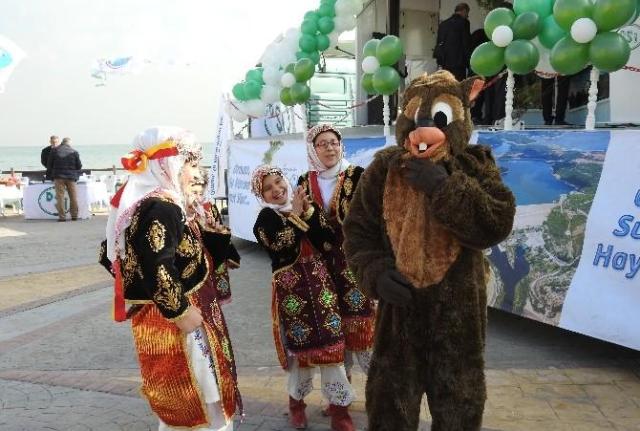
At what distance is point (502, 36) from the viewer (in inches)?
182

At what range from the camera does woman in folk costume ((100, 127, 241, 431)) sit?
7.61 ft

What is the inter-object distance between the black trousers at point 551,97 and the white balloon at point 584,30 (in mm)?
3273

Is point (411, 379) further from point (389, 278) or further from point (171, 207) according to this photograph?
point (171, 207)

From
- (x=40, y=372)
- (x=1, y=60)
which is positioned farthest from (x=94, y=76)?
(x=40, y=372)

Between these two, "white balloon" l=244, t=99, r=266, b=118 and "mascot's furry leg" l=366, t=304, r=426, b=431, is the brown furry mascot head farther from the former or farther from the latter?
"white balloon" l=244, t=99, r=266, b=118

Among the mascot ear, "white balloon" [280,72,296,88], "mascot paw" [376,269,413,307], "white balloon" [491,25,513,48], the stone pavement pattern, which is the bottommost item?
the stone pavement pattern

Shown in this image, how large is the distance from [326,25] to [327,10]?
19cm

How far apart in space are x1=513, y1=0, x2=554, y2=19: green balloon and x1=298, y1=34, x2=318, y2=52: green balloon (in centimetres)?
329

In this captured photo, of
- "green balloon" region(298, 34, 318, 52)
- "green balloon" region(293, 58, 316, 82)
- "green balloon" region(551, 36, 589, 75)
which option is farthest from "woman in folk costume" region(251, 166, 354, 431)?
"green balloon" region(298, 34, 318, 52)

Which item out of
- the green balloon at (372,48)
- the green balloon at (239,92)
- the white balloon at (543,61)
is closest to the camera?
the white balloon at (543,61)

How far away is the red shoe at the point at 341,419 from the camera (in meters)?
3.25

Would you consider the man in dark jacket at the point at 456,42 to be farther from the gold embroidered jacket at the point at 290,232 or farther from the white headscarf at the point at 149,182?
the white headscarf at the point at 149,182

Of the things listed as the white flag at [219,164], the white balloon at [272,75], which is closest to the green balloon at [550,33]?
the white balloon at [272,75]

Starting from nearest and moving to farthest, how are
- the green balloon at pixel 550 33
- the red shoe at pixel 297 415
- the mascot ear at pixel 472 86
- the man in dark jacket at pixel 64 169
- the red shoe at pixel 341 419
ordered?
the mascot ear at pixel 472 86 → the red shoe at pixel 341 419 → the red shoe at pixel 297 415 → the green balloon at pixel 550 33 → the man in dark jacket at pixel 64 169
